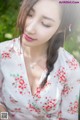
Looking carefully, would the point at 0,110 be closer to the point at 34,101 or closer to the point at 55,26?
the point at 34,101

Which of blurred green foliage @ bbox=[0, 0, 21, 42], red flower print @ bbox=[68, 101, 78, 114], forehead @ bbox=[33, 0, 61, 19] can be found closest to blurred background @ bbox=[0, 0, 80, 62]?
blurred green foliage @ bbox=[0, 0, 21, 42]

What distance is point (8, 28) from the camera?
2.17 meters

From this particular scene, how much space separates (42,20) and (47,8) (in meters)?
0.06

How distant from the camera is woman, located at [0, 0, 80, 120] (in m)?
2.15

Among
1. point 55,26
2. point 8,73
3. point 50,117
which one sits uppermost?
point 55,26

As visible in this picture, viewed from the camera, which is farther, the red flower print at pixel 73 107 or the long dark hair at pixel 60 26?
the red flower print at pixel 73 107

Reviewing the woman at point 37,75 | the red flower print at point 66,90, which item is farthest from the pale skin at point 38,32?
the red flower print at point 66,90

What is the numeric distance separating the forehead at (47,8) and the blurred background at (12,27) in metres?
0.11

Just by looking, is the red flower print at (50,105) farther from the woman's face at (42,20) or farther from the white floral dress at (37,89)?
the woman's face at (42,20)

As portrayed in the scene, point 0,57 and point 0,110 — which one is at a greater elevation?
point 0,57

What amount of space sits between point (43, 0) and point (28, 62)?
0.30 m

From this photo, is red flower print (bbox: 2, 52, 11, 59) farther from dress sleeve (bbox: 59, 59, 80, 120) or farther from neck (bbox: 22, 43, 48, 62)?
dress sleeve (bbox: 59, 59, 80, 120)

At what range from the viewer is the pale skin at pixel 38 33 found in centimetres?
208

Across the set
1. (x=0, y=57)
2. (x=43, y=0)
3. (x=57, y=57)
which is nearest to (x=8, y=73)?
(x=0, y=57)
